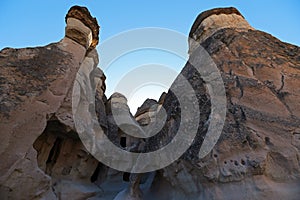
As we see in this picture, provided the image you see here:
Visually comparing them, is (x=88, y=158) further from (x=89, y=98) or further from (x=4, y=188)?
(x=4, y=188)

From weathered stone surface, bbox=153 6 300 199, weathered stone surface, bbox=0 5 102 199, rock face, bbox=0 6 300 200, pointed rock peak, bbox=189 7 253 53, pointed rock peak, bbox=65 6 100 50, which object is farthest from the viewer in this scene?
pointed rock peak, bbox=65 6 100 50

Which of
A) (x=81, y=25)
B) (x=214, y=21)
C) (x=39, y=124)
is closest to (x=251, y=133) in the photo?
(x=39, y=124)

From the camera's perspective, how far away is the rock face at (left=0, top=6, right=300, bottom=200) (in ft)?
8.45

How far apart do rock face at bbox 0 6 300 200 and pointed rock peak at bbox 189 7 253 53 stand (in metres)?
0.03

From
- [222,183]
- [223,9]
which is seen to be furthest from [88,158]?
[223,9]

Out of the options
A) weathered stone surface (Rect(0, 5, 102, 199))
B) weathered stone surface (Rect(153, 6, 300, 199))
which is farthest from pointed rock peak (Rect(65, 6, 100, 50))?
weathered stone surface (Rect(153, 6, 300, 199))

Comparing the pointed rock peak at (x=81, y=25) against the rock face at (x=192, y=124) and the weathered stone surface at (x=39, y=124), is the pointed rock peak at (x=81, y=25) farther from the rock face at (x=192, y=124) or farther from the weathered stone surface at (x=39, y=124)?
the weathered stone surface at (x=39, y=124)

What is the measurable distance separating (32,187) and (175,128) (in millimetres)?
2551

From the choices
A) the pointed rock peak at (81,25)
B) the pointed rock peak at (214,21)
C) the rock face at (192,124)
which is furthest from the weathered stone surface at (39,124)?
the pointed rock peak at (214,21)

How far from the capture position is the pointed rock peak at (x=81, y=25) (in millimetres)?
6416

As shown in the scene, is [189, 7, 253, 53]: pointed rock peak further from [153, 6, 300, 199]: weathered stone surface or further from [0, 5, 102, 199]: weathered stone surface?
[0, 5, 102, 199]: weathered stone surface

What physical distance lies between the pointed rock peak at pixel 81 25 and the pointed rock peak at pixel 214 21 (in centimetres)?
319

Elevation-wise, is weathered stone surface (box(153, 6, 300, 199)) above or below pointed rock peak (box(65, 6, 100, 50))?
below

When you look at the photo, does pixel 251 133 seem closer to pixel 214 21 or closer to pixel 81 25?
pixel 214 21
